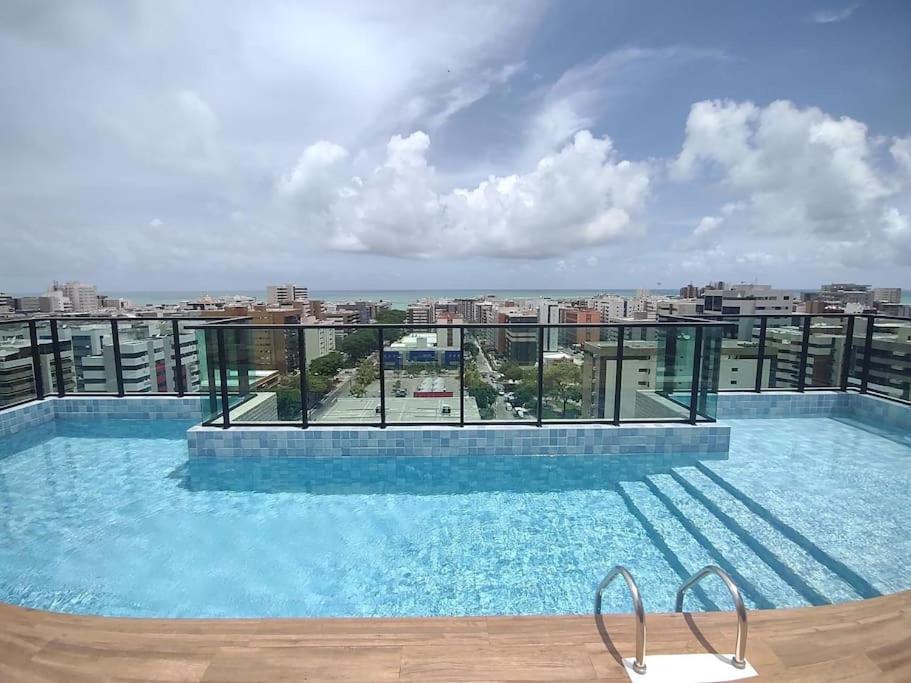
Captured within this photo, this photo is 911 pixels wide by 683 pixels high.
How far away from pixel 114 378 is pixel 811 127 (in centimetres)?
1463

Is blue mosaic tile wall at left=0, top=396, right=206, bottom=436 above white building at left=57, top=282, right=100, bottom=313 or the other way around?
the other way around

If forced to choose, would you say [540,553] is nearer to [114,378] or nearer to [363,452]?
[363,452]

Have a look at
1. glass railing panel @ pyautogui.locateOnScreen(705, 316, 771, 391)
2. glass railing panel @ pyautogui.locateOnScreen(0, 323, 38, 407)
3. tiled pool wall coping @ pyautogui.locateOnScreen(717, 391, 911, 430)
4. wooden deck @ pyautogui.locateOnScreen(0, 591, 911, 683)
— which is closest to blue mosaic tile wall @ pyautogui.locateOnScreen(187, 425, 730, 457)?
glass railing panel @ pyautogui.locateOnScreen(705, 316, 771, 391)

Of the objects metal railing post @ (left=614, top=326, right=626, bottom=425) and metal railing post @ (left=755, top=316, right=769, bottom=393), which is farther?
metal railing post @ (left=755, top=316, right=769, bottom=393)

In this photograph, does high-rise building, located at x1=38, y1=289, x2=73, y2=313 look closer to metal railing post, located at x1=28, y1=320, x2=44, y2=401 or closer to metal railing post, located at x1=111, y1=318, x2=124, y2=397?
metal railing post, located at x1=28, y1=320, x2=44, y2=401

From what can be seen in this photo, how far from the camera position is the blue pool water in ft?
8.36

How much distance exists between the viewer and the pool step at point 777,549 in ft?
8.32

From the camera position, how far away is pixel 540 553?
293 centimetres

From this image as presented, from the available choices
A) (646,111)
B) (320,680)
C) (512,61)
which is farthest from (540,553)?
(646,111)

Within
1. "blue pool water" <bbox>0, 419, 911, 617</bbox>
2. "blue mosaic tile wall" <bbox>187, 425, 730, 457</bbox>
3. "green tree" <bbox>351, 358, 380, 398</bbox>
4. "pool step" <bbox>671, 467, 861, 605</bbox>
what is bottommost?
"blue pool water" <bbox>0, 419, 911, 617</bbox>

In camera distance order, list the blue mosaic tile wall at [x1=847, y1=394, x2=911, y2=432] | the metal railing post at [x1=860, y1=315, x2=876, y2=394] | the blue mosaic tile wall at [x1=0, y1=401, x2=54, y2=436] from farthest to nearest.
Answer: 1. the metal railing post at [x1=860, y1=315, x2=876, y2=394]
2. the blue mosaic tile wall at [x1=847, y1=394, x2=911, y2=432]
3. the blue mosaic tile wall at [x1=0, y1=401, x2=54, y2=436]

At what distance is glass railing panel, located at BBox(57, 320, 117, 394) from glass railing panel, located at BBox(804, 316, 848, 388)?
33.2 feet

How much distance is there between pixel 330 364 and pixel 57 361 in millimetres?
4321

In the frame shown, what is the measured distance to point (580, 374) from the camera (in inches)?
185
